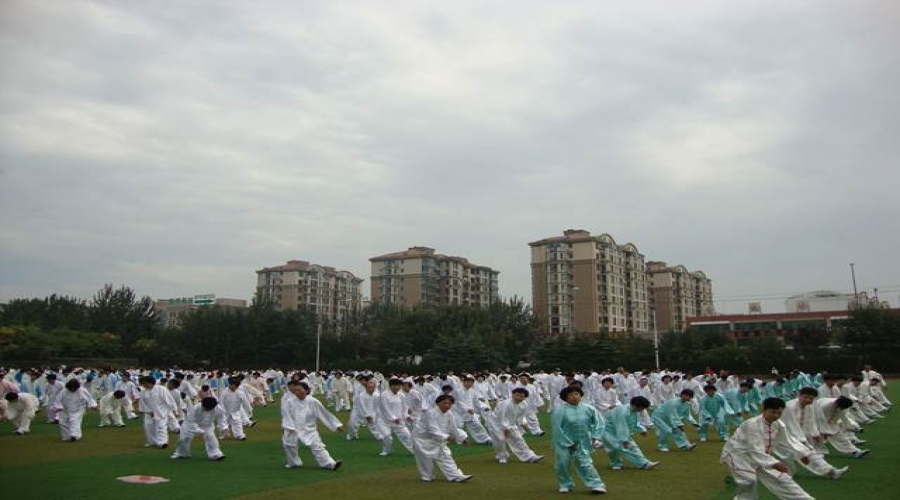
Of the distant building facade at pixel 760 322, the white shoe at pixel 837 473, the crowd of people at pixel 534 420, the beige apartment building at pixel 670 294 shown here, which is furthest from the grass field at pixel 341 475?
the beige apartment building at pixel 670 294

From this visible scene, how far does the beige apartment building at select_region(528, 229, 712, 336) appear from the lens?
315 ft

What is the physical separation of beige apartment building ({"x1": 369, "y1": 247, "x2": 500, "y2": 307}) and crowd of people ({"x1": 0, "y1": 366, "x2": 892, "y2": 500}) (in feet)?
284

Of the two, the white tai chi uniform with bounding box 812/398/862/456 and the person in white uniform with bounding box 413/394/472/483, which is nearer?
the person in white uniform with bounding box 413/394/472/483

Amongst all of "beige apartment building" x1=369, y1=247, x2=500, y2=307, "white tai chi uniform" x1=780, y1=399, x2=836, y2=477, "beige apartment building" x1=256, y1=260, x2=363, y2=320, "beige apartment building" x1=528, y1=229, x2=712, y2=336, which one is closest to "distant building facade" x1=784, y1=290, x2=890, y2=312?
"beige apartment building" x1=528, y1=229, x2=712, y2=336

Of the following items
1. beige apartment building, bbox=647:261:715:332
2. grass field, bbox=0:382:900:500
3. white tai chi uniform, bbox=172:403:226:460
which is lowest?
grass field, bbox=0:382:900:500

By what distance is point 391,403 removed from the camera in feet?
47.4

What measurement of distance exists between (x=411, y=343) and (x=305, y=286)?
202 ft

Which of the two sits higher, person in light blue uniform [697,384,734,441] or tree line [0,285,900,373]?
tree line [0,285,900,373]

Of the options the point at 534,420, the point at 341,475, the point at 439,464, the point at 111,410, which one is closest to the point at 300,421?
the point at 341,475

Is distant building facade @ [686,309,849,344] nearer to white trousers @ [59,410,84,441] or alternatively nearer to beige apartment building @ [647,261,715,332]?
beige apartment building @ [647,261,715,332]

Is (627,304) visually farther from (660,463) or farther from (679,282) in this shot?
(660,463)

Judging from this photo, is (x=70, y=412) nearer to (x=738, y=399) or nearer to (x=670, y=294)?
(x=738, y=399)

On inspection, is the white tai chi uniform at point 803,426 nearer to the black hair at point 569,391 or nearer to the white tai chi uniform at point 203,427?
the black hair at point 569,391

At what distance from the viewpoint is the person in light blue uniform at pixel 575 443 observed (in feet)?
32.3
